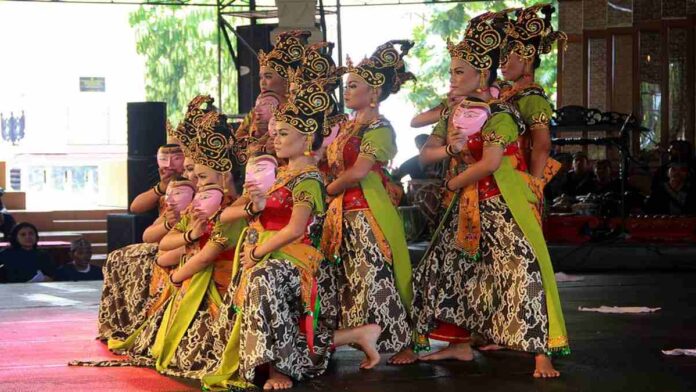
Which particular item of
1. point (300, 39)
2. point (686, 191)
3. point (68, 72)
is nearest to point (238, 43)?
point (686, 191)

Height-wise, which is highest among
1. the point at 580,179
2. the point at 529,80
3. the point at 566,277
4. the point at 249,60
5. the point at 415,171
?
the point at 249,60

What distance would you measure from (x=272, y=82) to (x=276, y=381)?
1.54 m

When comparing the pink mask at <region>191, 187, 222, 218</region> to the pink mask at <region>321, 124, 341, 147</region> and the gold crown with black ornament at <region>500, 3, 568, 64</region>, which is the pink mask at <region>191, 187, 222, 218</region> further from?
the gold crown with black ornament at <region>500, 3, 568, 64</region>

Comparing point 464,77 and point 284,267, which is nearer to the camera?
point 284,267

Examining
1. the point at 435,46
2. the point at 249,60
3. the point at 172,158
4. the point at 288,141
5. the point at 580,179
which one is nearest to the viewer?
the point at 288,141

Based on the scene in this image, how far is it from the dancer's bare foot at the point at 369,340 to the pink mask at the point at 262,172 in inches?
28.6

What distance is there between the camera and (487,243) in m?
4.88

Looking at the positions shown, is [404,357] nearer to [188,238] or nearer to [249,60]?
[188,238]

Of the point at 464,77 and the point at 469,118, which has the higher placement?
the point at 464,77

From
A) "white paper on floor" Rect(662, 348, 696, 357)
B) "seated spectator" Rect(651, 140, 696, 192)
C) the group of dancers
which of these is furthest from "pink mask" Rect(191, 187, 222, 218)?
"seated spectator" Rect(651, 140, 696, 192)

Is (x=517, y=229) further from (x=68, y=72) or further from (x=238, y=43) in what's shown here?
(x=68, y=72)

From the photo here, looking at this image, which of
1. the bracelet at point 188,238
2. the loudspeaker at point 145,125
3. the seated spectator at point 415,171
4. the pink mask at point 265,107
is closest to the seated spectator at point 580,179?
the seated spectator at point 415,171

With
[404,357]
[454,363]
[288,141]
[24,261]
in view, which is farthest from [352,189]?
[24,261]

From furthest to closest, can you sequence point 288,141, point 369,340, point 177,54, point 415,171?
point 177,54, point 415,171, point 369,340, point 288,141
